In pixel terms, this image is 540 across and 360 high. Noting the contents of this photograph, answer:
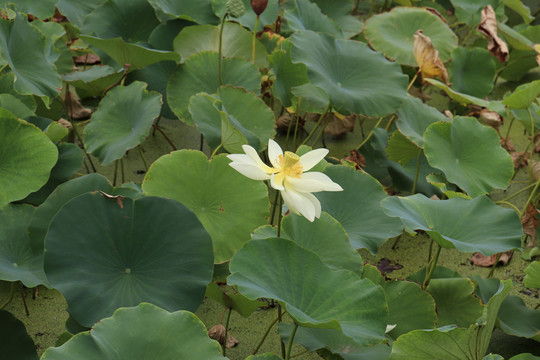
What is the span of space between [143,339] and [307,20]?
5.42ft

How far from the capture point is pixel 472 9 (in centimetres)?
286

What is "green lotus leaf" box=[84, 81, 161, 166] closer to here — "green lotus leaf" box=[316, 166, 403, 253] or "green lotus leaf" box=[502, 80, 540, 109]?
"green lotus leaf" box=[316, 166, 403, 253]

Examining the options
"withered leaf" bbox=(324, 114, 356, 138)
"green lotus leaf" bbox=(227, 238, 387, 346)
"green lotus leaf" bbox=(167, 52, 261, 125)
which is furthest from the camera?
"withered leaf" bbox=(324, 114, 356, 138)

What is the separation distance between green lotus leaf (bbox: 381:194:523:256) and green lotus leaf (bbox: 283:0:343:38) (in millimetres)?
1061

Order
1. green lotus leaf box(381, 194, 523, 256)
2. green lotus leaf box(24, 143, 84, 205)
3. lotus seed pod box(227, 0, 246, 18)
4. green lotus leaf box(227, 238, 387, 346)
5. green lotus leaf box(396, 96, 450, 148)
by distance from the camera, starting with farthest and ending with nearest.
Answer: green lotus leaf box(396, 96, 450, 148), lotus seed pod box(227, 0, 246, 18), green lotus leaf box(24, 143, 84, 205), green lotus leaf box(381, 194, 523, 256), green lotus leaf box(227, 238, 387, 346)

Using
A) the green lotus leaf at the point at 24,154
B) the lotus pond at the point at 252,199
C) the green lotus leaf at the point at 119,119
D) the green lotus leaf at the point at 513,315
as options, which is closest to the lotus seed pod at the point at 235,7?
the lotus pond at the point at 252,199

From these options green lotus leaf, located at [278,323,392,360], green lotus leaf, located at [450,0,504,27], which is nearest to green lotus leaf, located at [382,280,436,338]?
green lotus leaf, located at [278,323,392,360]

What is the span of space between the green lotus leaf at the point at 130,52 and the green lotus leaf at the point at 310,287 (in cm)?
93

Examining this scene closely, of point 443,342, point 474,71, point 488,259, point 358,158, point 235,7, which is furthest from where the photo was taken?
point 474,71

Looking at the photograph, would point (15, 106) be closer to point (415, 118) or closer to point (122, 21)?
point (122, 21)

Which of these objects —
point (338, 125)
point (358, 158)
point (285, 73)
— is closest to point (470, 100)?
point (358, 158)

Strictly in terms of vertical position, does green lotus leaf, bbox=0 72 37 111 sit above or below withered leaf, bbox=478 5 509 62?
below

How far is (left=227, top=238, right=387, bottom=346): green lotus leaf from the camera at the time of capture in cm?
117

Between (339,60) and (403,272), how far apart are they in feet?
2.33
